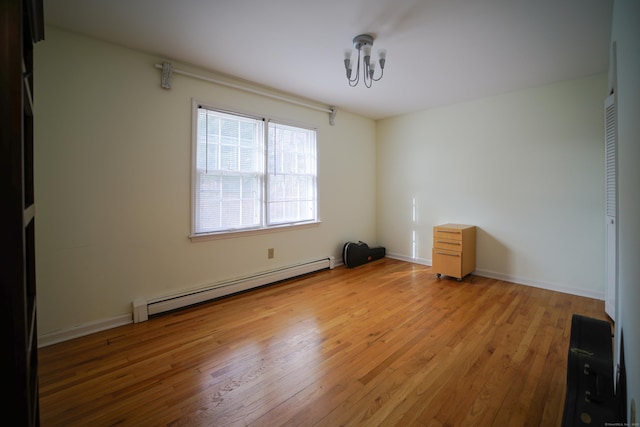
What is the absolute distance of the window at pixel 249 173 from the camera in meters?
3.09

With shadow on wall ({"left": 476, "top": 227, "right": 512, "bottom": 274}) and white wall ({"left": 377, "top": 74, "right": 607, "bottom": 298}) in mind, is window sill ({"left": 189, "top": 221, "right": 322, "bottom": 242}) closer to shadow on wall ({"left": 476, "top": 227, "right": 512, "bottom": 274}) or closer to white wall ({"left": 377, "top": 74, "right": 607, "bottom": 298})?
white wall ({"left": 377, "top": 74, "right": 607, "bottom": 298})

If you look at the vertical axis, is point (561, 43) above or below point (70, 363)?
above

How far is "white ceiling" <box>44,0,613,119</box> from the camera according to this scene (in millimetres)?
2025

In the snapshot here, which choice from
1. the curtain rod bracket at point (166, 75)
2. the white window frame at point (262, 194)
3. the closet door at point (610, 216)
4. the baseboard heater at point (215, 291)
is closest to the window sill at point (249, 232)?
the white window frame at point (262, 194)

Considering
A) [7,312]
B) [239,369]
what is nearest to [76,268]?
[239,369]

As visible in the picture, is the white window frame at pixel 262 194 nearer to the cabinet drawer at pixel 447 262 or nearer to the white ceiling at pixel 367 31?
the white ceiling at pixel 367 31

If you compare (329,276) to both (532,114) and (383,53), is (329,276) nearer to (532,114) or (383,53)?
(383,53)

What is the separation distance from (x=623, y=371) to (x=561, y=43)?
2.66 m

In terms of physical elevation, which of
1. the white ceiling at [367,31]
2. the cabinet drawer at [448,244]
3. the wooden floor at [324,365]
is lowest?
the wooden floor at [324,365]

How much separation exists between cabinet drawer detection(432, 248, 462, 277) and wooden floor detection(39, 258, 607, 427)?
0.65 metres

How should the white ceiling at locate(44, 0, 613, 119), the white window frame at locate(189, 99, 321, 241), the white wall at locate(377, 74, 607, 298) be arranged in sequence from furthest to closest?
the white wall at locate(377, 74, 607, 298) < the white window frame at locate(189, 99, 321, 241) < the white ceiling at locate(44, 0, 613, 119)

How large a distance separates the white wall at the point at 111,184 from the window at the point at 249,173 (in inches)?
5.8

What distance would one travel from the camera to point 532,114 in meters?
3.56

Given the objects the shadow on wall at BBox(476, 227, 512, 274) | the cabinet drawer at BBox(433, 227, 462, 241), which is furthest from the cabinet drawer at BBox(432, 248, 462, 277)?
the shadow on wall at BBox(476, 227, 512, 274)
